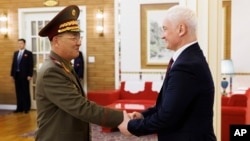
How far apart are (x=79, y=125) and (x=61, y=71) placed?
305 millimetres

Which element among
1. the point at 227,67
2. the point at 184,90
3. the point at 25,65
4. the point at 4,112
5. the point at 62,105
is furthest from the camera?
the point at 4,112

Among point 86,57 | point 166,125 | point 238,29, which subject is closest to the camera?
point 166,125

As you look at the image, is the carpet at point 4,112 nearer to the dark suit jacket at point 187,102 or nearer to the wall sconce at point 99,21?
the wall sconce at point 99,21

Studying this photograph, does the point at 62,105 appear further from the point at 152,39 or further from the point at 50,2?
the point at 50,2

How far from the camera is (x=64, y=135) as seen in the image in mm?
1842

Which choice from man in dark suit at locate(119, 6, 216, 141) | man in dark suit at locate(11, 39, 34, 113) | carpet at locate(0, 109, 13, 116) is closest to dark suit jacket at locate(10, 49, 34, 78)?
man in dark suit at locate(11, 39, 34, 113)

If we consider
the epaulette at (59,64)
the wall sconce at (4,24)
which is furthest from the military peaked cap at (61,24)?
the wall sconce at (4,24)

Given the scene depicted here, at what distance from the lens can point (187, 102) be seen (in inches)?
64.0

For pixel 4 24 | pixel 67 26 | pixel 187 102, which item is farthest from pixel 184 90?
pixel 4 24

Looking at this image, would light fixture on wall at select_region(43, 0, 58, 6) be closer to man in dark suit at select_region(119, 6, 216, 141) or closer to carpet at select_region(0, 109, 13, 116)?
carpet at select_region(0, 109, 13, 116)

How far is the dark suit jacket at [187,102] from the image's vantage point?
5.32 ft

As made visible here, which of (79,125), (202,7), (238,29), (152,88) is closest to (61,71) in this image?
(79,125)

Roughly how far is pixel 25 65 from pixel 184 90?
639cm

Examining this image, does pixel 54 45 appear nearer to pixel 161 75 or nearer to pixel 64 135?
pixel 64 135
